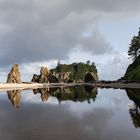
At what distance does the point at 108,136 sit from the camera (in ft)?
73.3

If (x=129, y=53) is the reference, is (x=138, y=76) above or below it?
below

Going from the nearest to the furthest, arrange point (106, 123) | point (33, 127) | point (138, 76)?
point (33, 127), point (106, 123), point (138, 76)

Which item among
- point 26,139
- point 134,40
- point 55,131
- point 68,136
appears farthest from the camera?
point 134,40

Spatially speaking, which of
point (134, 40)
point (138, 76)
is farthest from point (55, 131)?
point (134, 40)

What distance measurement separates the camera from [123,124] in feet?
92.9

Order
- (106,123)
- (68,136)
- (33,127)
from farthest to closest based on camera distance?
1. (106,123)
2. (33,127)
3. (68,136)

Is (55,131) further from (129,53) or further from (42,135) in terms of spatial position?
(129,53)

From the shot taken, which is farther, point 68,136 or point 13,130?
point 13,130

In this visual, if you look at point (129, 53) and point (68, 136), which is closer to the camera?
point (68, 136)

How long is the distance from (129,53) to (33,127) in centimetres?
17697

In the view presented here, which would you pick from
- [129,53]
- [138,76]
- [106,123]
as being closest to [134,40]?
[129,53]

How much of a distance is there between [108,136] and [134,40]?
173 m

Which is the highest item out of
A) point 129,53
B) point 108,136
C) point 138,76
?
point 129,53

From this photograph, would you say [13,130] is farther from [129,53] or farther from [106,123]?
[129,53]
